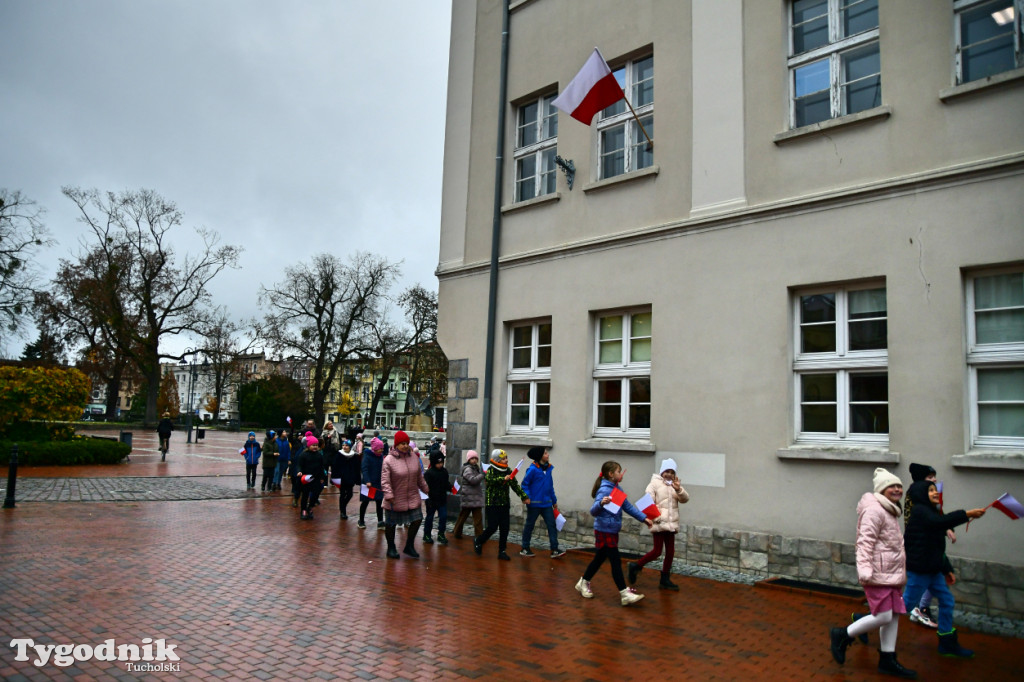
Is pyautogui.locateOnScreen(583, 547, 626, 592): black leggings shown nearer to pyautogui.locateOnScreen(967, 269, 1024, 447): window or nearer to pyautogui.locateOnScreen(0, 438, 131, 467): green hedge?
pyautogui.locateOnScreen(967, 269, 1024, 447): window

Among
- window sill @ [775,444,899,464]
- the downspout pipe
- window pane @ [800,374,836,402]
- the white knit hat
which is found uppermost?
the downspout pipe

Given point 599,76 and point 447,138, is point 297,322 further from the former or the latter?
point 599,76

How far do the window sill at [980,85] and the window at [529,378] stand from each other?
6.80 m

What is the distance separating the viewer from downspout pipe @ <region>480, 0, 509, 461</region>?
1326cm

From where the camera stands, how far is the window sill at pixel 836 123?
8.76m

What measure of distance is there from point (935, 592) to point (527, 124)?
10.5m

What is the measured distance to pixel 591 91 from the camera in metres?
11.0

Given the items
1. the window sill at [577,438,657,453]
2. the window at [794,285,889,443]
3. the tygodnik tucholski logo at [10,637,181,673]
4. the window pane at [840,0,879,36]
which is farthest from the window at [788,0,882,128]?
the tygodnik tucholski logo at [10,637,181,673]

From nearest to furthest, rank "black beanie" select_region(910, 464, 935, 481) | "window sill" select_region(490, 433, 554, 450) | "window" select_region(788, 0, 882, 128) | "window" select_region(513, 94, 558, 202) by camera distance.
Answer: "black beanie" select_region(910, 464, 935, 481)
"window" select_region(788, 0, 882, 128)
"window sill" select_region(490, 433, 554, 450)
"window" select_region(513, 94, 558, 202)

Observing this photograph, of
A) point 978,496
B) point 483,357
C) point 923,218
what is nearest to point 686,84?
point 923,218

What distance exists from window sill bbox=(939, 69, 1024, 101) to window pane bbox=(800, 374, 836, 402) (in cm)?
347

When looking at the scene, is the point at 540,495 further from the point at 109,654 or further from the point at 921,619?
the point at 109,654

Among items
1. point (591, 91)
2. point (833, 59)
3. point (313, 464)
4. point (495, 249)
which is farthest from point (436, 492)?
point (833, 59)

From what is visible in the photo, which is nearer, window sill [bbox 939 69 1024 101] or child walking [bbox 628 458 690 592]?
window sill [bbox 939 69 1024 101]
